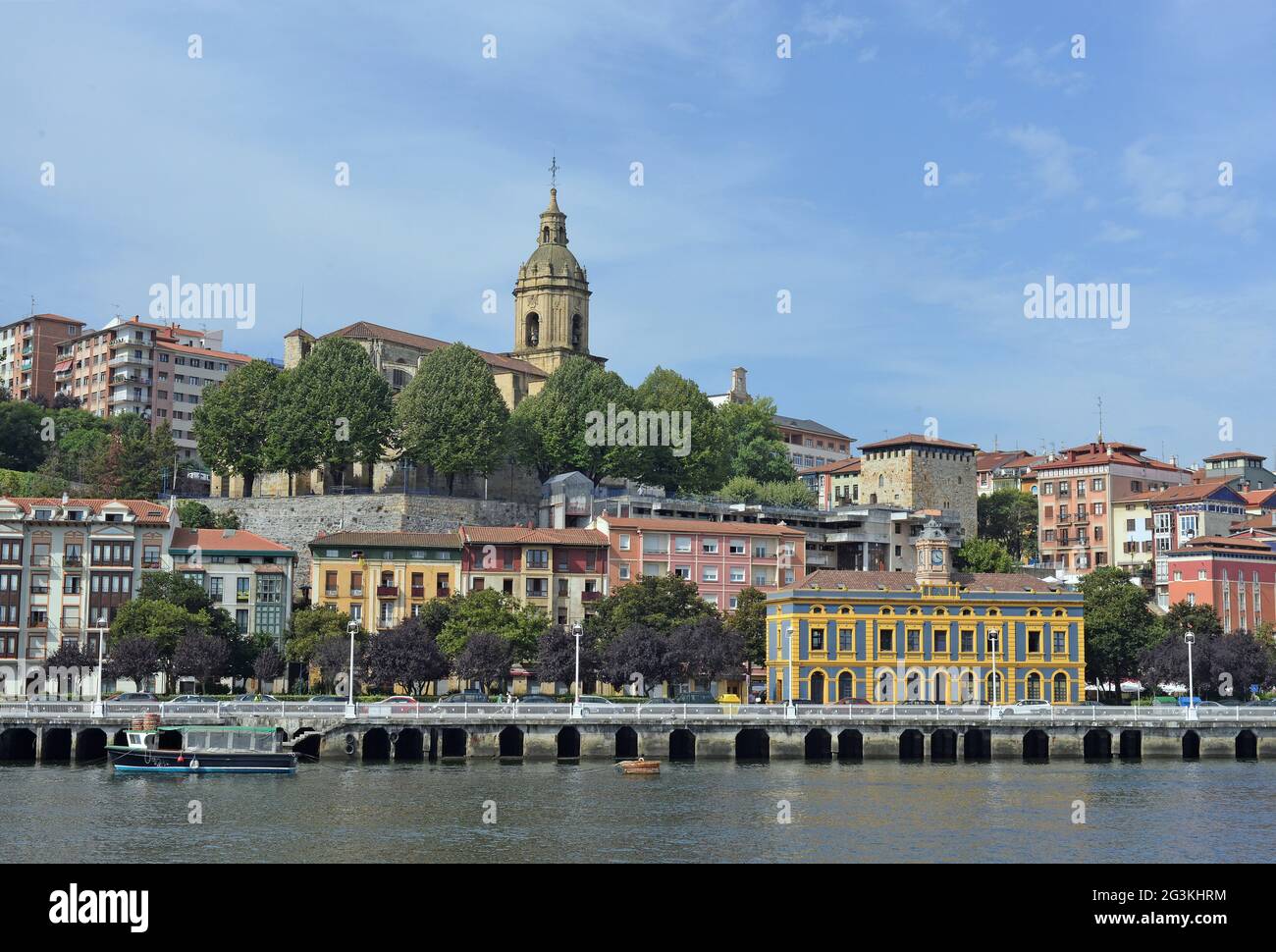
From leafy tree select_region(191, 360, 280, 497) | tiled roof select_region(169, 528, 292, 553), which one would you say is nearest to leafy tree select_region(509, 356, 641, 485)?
leafy tree select_region(191, 360, 280, 497)

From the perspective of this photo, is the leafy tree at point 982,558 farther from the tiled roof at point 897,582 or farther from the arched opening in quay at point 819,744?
the arched opening in quay at point 819,744

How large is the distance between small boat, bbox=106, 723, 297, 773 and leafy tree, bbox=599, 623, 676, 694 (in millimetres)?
27027

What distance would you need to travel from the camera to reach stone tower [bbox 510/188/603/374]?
16100 centimetres

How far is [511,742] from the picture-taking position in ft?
272

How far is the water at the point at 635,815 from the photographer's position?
5078cm

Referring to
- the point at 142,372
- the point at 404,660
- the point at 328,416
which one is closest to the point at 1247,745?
the point at 404,660

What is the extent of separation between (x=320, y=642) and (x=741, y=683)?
85.7ft

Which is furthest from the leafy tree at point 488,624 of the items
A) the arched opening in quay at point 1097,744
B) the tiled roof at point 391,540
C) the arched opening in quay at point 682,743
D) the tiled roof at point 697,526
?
the arched opening in quay at point 1097,744

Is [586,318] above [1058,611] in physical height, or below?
above

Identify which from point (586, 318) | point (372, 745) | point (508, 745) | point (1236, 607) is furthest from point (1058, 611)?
point (586, 318)

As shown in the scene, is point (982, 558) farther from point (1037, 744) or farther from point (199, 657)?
point (199, 657)

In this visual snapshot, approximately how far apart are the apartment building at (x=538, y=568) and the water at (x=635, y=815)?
120 ft

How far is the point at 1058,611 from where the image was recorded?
104 m

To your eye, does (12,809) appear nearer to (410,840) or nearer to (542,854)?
(410,840)
